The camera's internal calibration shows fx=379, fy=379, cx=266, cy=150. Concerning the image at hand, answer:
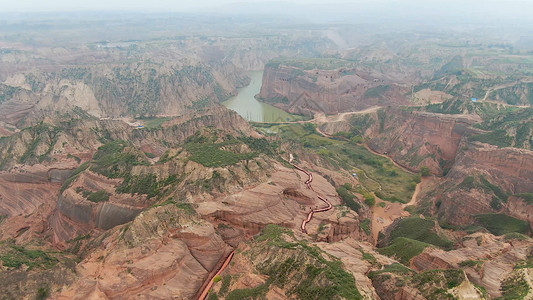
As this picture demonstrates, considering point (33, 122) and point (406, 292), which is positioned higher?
point (406, 292)

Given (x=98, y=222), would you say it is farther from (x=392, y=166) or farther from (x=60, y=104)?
(x=60, y=104)

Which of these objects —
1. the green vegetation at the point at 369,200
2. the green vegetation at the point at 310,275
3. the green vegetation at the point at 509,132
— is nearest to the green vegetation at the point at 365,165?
the green vegetation at the point at 369,200

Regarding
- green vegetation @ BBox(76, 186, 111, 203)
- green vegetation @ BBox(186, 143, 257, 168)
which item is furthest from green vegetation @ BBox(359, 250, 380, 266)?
green vegetation @ BBox(76, 186, 111, 203)

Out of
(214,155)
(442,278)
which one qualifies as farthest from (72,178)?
(442,278)

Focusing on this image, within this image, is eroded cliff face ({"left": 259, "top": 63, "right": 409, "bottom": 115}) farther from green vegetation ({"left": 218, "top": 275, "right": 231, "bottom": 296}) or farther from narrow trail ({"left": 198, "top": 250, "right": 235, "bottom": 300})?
green vegetation ({"left": 218, "top": 275, "right": 231, "bottom": 296})

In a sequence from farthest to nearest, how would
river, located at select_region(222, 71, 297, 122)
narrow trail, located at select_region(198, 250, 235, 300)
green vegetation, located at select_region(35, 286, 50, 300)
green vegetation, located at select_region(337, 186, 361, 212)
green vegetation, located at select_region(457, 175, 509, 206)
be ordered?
river, located at select_region(222, 71, 297, 122), green vegetation, located at select_region(457, 175, 509, 206), green vegetation, located at select_region(337, 186, 361, 212), narrow trail, located at select_region(198, 250, 235, 300), green vegetation, located at select_region(35, 286, 50, 300)

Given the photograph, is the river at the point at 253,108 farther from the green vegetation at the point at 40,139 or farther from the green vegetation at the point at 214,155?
the green vegetation at the point at 214,155

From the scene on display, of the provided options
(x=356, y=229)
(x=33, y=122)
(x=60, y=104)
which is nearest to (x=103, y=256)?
(x=356, y=229)
